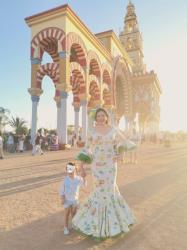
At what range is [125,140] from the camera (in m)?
3.21

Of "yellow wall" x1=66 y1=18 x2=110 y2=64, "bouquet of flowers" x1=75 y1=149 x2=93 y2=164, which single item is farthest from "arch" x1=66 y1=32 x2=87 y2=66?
"bouquet of flowers" x1=75 y1=149 x2=93 y2=164

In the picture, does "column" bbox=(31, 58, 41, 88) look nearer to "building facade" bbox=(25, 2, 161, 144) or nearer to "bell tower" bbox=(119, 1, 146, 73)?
"building facade" bbox=(25, 2, 161, 144)

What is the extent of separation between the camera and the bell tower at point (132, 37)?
39419 millimetres

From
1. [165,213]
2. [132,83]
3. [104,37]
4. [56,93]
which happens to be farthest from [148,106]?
[165,213]

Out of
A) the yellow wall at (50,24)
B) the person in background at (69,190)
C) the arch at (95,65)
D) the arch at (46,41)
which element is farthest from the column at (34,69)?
the person in background at (69,190)

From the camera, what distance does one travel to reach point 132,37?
40.0 meters

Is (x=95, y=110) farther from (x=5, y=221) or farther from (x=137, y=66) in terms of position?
(x=137, y=66)

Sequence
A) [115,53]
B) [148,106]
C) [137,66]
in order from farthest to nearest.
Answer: [137,66] < [148,106] < [115,53]

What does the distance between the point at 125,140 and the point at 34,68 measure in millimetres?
14945

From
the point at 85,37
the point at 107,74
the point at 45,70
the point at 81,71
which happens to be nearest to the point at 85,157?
the point at 45,70

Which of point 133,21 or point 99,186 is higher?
point 133,21

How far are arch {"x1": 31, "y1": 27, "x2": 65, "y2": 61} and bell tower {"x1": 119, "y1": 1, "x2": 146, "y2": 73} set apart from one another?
79.0 ft

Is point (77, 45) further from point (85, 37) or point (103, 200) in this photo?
point (103, 200)

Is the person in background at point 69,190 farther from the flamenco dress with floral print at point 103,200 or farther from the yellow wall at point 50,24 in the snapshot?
the yellow wall at point 50,24
